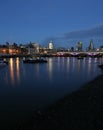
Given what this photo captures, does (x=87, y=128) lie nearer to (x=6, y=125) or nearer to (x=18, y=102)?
(x=6, y=125)

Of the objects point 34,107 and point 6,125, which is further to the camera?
point 34,107

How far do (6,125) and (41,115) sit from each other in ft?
7.69

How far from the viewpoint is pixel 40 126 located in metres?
9.95

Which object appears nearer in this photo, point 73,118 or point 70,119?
point 70,119

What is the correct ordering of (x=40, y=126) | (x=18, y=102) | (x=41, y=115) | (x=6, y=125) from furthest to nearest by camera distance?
(x=18, y=102) < (x=41, y=115) < (x=6, y=125) < (x=40, y=126)

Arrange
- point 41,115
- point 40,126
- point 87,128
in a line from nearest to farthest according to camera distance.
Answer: point 87,128 → point 40,126 → point 41,115

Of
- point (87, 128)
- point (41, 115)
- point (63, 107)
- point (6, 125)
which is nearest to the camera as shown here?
point (87, 128)

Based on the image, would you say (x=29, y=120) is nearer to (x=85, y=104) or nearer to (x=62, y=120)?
(x=62, y=120)

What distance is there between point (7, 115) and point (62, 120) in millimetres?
4482

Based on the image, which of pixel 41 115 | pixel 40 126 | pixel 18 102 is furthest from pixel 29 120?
pixel 18 102

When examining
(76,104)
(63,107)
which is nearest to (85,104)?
(76,104)

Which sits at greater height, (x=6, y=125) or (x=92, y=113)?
(x=92, y=113)

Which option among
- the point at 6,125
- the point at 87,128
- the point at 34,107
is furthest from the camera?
the point at 34,107

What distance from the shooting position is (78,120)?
33.3ft
